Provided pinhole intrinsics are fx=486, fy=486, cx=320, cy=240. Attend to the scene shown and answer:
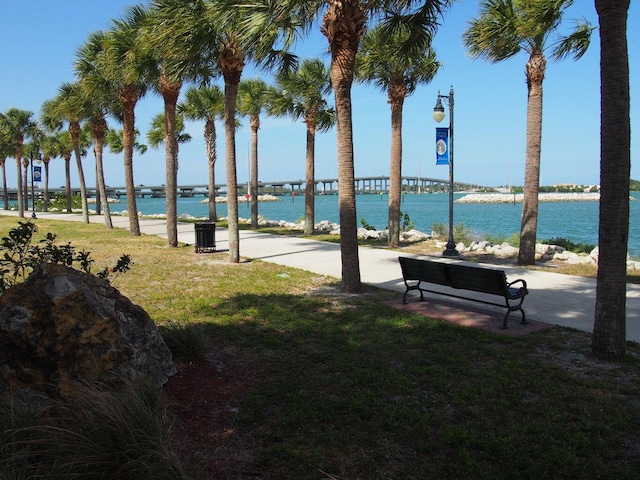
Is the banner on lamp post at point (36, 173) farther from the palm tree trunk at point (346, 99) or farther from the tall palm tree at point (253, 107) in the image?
the palm tree trunk at point (346, 99)

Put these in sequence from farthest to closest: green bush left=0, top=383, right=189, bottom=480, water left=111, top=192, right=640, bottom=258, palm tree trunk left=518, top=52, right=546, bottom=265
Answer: water left=111, top=192, right=640, bottom=258 → palm tree trunk left=518, top=52, right=546, bottom=265 → green bush left=0, top=383, right=189, bottom=480

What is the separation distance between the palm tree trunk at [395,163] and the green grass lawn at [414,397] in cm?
876

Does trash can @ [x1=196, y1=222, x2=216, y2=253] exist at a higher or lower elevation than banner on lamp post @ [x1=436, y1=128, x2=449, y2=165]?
lower

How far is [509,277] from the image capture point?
33.6ft

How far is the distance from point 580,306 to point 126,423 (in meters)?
7.01

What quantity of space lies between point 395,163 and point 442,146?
1.56 metres

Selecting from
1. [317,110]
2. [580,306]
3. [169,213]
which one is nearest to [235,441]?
[580,306]

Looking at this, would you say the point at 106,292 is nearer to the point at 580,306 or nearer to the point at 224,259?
the point at 580,306

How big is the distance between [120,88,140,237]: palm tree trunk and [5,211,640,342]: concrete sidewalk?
9.53 feet

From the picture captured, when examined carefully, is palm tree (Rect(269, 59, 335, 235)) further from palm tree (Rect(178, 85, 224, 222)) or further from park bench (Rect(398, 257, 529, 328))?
park bench (Rect(398, 257, 529, 328))

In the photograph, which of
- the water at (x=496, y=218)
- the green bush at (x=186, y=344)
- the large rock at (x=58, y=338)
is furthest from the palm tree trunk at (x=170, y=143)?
the water at (x=496, y=218)

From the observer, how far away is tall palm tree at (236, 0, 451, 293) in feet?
26.8

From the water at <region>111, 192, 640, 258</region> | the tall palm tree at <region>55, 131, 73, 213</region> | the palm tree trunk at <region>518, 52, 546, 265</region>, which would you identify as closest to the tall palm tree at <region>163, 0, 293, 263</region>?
the palm tree trunk at <region>518, 52, 546, 265</region>

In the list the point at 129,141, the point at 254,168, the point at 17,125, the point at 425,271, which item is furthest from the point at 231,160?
the point at 17,125
